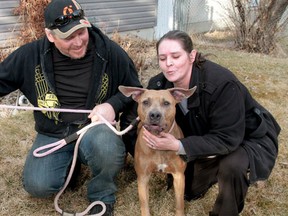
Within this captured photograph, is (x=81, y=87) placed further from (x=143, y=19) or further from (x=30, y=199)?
(x=143, y=19)

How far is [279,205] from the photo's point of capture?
3.36 metres

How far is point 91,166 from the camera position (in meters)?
3.16

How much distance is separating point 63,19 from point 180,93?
41.5 inches

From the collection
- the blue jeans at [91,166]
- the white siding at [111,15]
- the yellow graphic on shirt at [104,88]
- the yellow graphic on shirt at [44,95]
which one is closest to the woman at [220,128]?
the blue jeans at [91,166]

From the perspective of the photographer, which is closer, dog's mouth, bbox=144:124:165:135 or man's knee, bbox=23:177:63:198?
dog's mouth, bbox=144:124:165:135

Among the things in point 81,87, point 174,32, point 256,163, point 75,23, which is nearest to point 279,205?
point 256,163

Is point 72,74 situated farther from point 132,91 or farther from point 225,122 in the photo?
point 225,122

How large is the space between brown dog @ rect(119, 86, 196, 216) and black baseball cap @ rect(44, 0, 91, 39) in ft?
1.92

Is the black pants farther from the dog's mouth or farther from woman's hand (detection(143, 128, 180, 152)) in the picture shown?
the dog's mouth

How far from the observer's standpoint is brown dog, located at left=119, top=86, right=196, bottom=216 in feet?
9.26

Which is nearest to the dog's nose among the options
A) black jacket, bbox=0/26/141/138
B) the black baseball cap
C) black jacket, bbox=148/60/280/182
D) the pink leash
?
black jacket, bbox=148/60/280/182

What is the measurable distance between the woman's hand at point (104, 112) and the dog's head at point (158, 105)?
27 cm

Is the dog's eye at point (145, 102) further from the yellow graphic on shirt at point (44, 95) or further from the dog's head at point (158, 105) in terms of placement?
the yellow graphic on shirt at point (44, 95)

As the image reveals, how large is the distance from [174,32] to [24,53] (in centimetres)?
126
